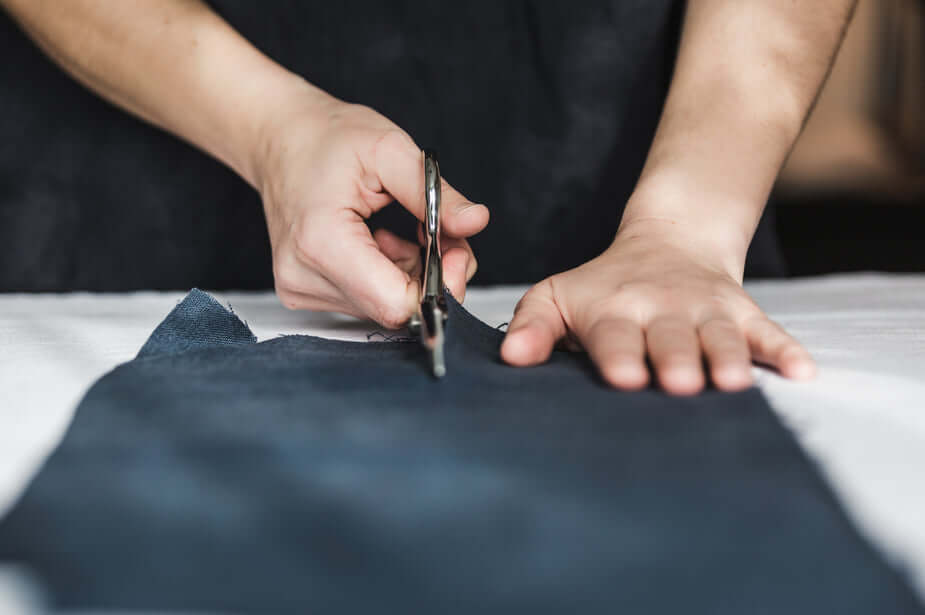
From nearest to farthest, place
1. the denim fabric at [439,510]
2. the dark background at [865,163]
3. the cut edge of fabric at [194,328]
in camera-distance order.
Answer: the denim fabric at [439,510], the cut edge of fabric at [194,328], the dark background at [865,163]

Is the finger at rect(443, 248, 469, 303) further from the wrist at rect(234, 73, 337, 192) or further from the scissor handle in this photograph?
the wrist at rect(234, 73, 337, 192)

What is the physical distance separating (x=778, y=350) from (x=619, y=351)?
0.34 ft

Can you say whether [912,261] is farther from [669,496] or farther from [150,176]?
[669,496]

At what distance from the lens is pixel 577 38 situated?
39.8 inches

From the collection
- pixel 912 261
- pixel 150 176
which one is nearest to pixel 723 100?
pixel 150 176

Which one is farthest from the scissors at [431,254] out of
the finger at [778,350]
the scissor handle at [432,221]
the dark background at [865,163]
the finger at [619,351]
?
the dark background at [865,163]

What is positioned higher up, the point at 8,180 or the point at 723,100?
the point at 723,100

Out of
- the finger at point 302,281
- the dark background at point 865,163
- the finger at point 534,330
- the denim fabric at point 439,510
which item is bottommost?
the dark background at point 865,163

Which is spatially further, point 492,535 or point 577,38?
point 577,38

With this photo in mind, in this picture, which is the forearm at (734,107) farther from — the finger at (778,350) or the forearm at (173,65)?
the forearm at (173,65)

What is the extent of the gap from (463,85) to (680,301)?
0.55 metres

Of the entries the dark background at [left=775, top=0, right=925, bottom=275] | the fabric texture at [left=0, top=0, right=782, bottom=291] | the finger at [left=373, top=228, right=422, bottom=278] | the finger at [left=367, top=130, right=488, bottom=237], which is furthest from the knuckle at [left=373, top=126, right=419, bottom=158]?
the dark background at [left=775, top=0, right=925, bottom=275]

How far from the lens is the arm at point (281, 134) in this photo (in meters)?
0.65

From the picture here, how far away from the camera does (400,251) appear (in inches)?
29.6
